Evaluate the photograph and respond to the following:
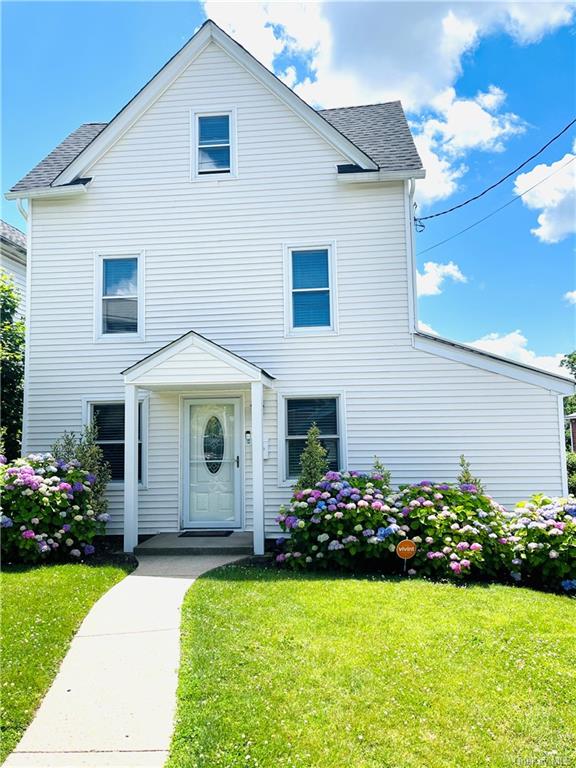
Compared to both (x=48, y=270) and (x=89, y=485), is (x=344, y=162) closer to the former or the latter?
(x=48, y=270)

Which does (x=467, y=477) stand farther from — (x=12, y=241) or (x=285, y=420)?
(x=12, y=241)

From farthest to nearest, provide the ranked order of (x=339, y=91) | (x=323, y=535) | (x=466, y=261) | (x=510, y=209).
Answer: (x=466, y=261)
(x=510, y=209)
(x=339, y=91)
(x=323, y=535)

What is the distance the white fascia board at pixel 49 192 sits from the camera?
31.4 feet

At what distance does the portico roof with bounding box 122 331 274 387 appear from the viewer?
8.10 m

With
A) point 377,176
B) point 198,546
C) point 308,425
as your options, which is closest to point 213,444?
point 308,425

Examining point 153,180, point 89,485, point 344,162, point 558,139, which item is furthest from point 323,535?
point 558,139

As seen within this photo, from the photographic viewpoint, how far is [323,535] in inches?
270

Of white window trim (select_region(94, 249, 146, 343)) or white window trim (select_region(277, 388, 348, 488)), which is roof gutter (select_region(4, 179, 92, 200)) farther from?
white window trim (select_region(277, 388, 348, 488))

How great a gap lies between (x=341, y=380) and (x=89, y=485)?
15.4ft

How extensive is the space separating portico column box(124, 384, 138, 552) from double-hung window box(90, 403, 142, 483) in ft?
3.23

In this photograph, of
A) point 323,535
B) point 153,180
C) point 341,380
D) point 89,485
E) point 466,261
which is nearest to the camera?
point 323,535

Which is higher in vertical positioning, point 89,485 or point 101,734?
point 89,485

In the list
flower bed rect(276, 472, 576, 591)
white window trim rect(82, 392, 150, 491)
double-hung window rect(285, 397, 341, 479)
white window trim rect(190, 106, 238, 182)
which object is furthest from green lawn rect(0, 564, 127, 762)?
white window trim rect(190, 106, 238, 182)

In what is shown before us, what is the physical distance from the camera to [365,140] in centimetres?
1030
